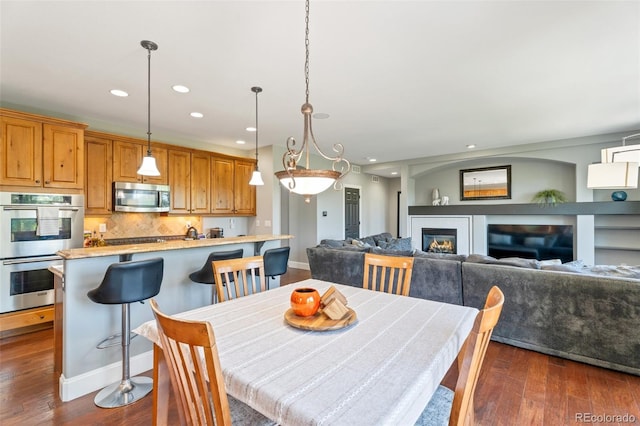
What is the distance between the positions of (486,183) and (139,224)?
21.9 feet

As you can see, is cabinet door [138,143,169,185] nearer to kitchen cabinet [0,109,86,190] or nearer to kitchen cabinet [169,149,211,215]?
kitchen cabinet [169,149,211,215]

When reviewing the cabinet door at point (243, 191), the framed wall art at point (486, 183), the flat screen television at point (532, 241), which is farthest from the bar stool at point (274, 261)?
the framed wall art at point (486, 183)

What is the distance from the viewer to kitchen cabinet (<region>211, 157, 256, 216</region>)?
17.0 ft

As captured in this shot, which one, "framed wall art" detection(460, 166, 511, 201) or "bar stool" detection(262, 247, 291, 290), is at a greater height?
"framed wall art" detection(460, 166, 511, 201)

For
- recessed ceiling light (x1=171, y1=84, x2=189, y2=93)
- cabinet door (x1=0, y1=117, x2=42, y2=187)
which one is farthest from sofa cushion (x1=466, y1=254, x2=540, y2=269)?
cabinet door (x1=0, y1=117, x2=42, y2=187)

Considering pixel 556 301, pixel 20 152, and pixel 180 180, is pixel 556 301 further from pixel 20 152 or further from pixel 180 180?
pixel 20 152

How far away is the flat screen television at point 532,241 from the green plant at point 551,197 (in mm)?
467

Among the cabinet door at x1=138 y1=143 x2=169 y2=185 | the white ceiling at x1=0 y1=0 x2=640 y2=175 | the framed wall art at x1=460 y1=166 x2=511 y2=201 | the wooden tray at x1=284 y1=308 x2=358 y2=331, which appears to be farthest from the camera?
the framed wall art at x1=460 y1=166 x2=511 y2=201

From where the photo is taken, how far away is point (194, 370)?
0.94m

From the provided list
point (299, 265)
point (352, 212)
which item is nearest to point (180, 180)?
point (299, 265)

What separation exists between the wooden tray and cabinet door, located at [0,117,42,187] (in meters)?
3.49

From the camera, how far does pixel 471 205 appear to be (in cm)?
648

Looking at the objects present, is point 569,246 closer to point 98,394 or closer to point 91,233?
point 98,394

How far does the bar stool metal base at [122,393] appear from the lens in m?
2.07
